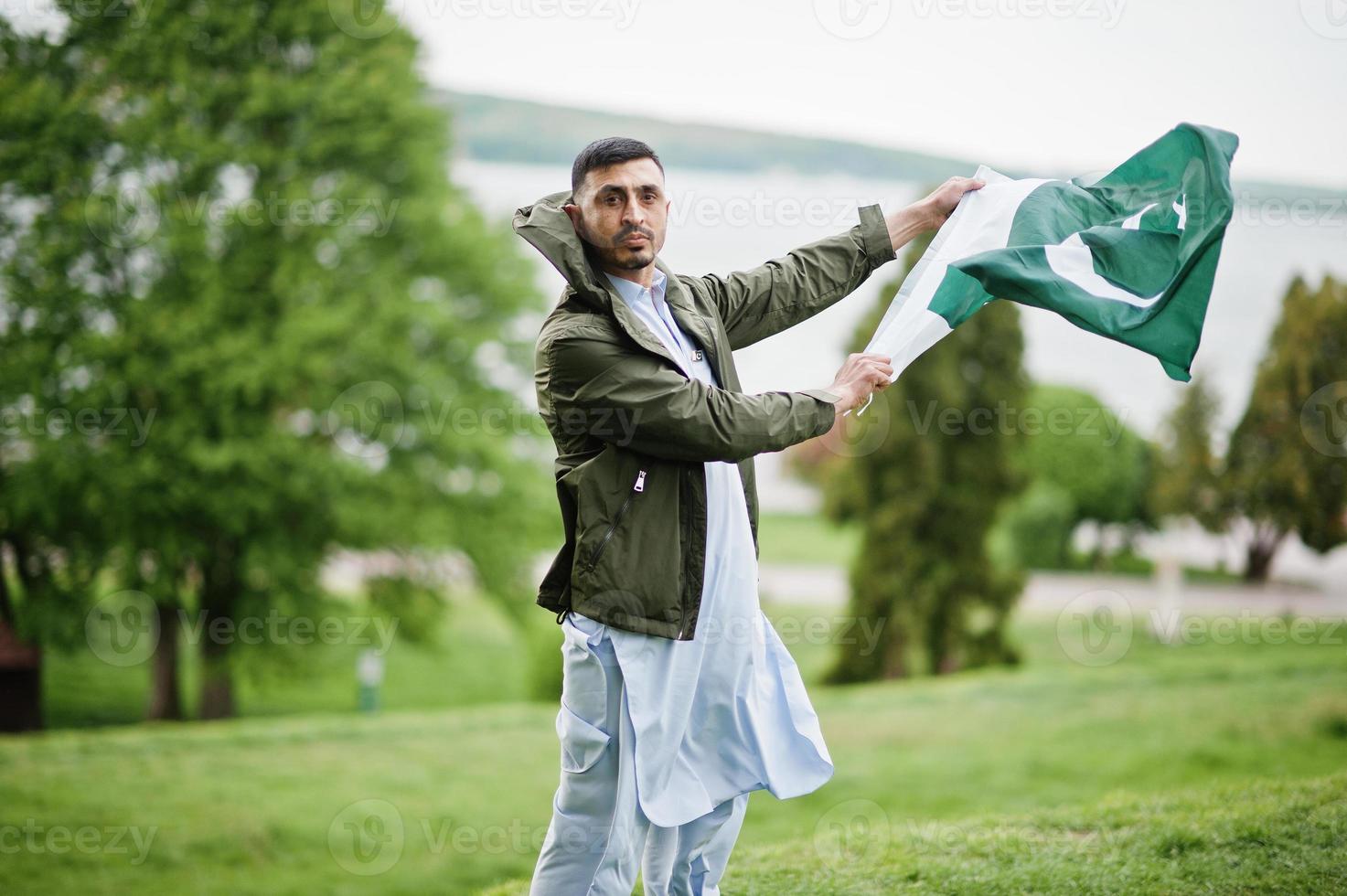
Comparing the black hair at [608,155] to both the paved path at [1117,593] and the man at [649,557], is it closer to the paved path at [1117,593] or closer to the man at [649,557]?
the man at [649,557]

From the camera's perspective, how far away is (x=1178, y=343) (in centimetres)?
381

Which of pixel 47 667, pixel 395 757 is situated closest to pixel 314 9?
pixel 395 757

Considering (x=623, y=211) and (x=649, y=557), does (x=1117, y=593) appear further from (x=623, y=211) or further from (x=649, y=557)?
(x=623, y=211)

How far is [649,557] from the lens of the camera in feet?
10.3

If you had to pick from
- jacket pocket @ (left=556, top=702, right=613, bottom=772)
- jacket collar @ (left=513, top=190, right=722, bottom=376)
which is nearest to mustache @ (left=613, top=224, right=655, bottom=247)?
jacket collar @ (left=513, top=190, right=722, bottom=376)

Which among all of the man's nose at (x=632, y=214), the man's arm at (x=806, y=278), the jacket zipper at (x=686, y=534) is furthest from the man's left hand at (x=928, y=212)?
the jacket zipper at (x=686, y=534)

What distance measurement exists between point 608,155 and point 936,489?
11.8 metres

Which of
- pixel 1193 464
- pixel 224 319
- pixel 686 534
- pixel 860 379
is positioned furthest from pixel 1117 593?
pixel 686 534

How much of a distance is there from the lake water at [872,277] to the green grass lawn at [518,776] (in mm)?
3961

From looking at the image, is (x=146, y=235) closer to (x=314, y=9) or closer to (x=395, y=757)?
(x=314, y=9)

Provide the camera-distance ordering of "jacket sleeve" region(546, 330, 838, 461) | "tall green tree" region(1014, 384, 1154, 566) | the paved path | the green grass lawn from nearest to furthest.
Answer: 1. "jacket sleeve" region(546, 330, 838, 461)
2. the green grass lawn
3. the paved path
4. "tall green tree" region(1014, 384, 1154, 566)

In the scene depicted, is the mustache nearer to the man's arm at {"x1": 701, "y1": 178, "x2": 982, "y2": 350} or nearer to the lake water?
the man's arm at {"x1": 701, "y1": 178, "x2": 982, "y2": 350}

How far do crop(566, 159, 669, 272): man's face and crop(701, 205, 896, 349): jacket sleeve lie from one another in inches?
17.8

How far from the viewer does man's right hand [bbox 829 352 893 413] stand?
3285 mm
